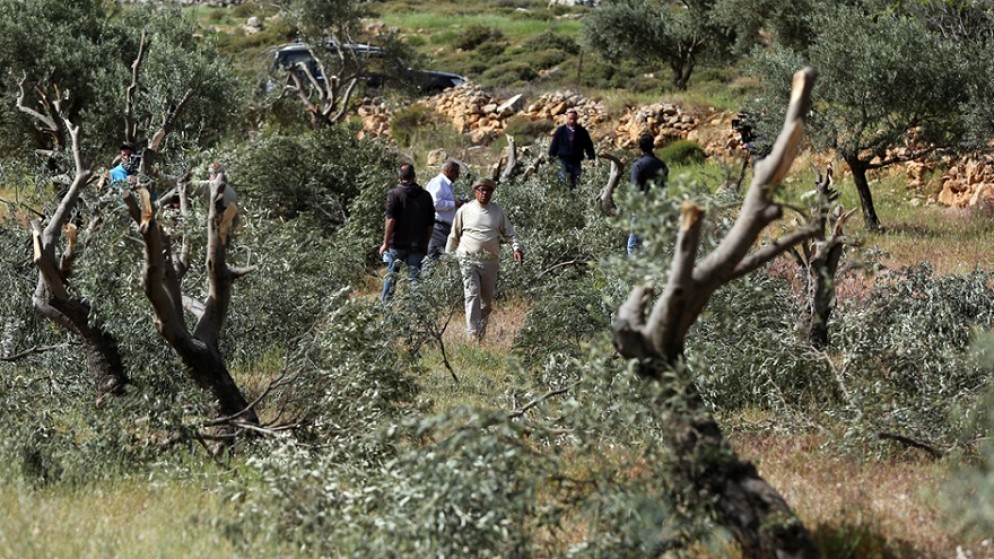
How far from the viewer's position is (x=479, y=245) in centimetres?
1277

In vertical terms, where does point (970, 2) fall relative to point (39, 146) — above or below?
above

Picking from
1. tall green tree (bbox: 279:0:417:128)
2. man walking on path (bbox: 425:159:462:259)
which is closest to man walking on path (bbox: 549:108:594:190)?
man walking on path (bbox: 425:159:462:259)

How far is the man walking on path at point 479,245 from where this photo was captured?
41.8 feet

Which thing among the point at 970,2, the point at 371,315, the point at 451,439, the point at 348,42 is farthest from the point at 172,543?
the point at 348,42

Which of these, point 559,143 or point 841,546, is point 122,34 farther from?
point 841,546

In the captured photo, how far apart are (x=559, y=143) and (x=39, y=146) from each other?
986 centimetres

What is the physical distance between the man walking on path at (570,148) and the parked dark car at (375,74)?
741 inches

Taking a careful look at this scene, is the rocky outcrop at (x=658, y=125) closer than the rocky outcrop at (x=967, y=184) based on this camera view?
No

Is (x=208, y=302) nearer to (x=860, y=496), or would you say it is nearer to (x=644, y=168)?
(x=860, y=496)

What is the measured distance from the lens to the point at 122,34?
24.0 metres

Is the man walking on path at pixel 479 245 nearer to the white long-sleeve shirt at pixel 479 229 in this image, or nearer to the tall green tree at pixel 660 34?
Answer: the white long-sleeve shirt at pixel 479 229

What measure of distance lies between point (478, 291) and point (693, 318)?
23.7 feet

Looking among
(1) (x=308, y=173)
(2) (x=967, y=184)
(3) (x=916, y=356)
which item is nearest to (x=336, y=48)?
(1) (x=308, y=173)

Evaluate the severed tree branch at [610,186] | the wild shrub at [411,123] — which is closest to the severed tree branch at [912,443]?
the severed tree branch at [610,186]
